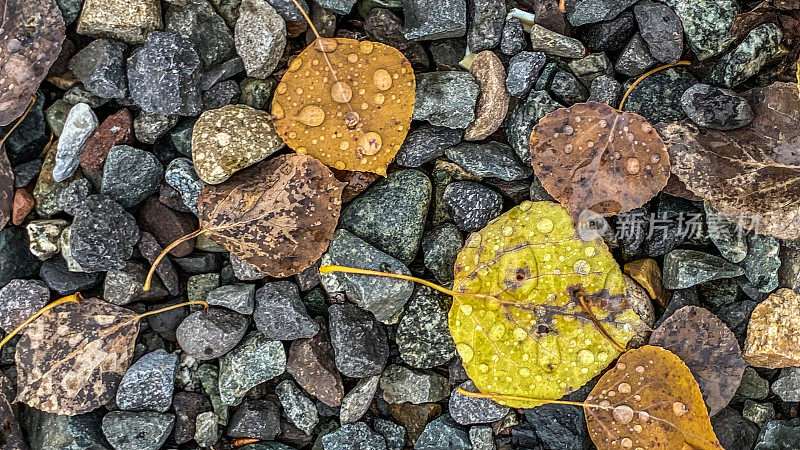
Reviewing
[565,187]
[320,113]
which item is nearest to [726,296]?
[565,187]

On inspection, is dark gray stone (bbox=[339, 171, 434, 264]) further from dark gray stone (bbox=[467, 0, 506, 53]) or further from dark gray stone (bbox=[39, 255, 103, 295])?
dark gray stone (bbox=[39, 255, 103, 295])

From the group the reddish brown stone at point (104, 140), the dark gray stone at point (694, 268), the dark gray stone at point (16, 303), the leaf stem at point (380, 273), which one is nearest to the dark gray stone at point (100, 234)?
the reddish brown stone at point (104, 140)

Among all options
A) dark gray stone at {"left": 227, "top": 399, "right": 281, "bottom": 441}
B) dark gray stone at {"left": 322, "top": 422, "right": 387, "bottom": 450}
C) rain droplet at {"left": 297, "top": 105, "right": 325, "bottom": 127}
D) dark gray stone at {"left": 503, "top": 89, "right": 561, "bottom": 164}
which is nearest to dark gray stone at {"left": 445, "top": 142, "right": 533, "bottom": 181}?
dark gray stone at {"left": 503, "top": 89, "right": 561, "bottom": 164}

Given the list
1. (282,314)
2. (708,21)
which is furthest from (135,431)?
(708,21)

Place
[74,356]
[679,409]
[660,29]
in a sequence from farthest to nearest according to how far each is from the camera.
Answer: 1. [74,356]
2. [660,29]
3. [679,409]

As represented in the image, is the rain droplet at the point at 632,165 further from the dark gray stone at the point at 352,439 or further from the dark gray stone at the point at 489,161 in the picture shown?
the dark gray stone at the point at 352,439

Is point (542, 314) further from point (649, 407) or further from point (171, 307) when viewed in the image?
point (171, 307)

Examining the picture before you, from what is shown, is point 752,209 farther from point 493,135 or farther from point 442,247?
point 442,247
